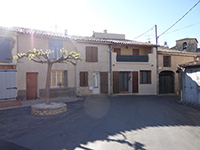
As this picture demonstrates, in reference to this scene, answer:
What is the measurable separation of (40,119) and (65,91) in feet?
20.9

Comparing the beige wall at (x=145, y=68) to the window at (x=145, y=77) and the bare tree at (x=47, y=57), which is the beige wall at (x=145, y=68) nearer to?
the window at (x=145, y=77)

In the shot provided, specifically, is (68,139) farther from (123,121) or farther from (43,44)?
(43,44)

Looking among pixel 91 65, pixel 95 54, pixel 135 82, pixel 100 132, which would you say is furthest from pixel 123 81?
pixel 100 132

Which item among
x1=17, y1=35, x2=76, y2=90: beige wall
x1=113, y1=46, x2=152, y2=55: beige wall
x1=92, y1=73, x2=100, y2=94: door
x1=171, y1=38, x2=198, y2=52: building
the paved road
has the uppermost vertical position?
x1=171, y1=38, x2=198, y2=52: building

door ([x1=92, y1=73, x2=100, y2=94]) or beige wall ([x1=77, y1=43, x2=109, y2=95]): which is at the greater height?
beige wall ([x1=77, y1=43, x2=109, y2=95])

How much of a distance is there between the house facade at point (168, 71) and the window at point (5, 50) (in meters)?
15.3

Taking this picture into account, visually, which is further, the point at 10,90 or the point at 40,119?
the point at 10,90

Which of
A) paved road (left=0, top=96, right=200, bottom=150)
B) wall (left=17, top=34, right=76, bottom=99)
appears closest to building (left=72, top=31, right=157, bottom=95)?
wall (left=17, top=34, right=76, bottom=99)

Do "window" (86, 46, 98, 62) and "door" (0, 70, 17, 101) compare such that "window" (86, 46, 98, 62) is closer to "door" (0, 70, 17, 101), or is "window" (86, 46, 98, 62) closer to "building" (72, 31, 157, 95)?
"building" (72, 31, 157, 95)

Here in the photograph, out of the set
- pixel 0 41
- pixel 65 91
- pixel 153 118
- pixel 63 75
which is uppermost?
pixel 0 41

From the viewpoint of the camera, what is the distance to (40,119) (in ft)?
23.0

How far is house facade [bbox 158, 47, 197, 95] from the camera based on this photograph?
17.4m

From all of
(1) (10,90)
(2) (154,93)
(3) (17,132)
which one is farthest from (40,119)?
(2) (154,93)

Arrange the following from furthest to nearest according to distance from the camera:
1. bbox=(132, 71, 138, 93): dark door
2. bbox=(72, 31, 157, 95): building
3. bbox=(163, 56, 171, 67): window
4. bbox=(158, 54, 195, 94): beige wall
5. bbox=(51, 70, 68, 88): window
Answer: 1. bbox=(163, 56, 171, 67): window
2. bbox=(158, 54, 195, 94): beige wall
3. bbox=(132, 71, 138, 93): dark door
4. bbox=(72, 31, 157, 95): building
5. bbox=(51, 70, 68, 88): window
